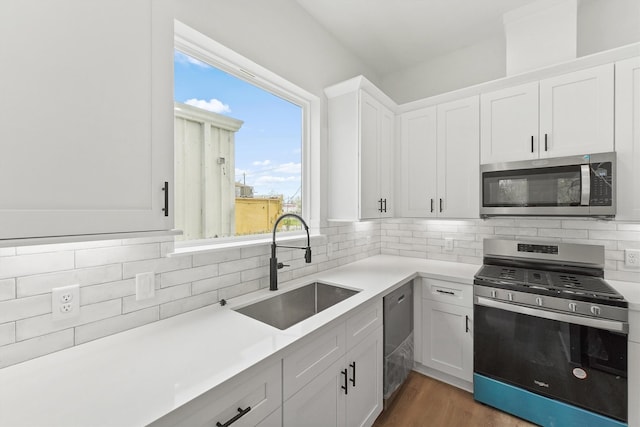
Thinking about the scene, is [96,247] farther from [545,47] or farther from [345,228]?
[545,47]

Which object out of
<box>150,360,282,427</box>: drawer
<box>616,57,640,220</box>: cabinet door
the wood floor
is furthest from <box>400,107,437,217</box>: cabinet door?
<box>150,360,282,427</box>: drawer

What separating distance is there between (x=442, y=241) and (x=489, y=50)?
1.83 m

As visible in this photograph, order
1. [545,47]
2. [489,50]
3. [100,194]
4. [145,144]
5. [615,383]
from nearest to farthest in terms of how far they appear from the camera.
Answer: [100,194], [145,144], [615,383], [545,47], [489,50]

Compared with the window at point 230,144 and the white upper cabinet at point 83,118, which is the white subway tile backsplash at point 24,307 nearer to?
the white upper cabinet at point 83,118

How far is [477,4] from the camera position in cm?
208

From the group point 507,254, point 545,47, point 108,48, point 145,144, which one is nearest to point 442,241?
point 507,254

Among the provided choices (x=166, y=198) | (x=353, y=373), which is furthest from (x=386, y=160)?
(x=166, y=198)

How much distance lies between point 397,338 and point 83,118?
215 cm

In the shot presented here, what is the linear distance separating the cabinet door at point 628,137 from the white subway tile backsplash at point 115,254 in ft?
9.01

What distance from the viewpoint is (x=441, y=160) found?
2479mm

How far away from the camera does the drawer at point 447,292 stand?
2088 millimetres

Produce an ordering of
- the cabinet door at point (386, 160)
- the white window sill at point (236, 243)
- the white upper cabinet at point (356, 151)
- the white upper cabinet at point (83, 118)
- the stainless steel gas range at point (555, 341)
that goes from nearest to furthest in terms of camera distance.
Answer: the white upper cabinet at point (83, 118)
the white window sill at point (236, 243)
the stainless steel gas range at point (555, 341)
the white upper cabinet at point (356, 151)
the cabinet door at point (386, 160)

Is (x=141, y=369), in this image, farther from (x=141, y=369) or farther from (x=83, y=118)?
(x=83, y=118)

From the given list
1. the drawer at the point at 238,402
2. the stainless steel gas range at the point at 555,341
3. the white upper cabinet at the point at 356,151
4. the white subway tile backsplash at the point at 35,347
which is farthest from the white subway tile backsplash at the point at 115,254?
the stainless steel gas range at the point at 555,341
